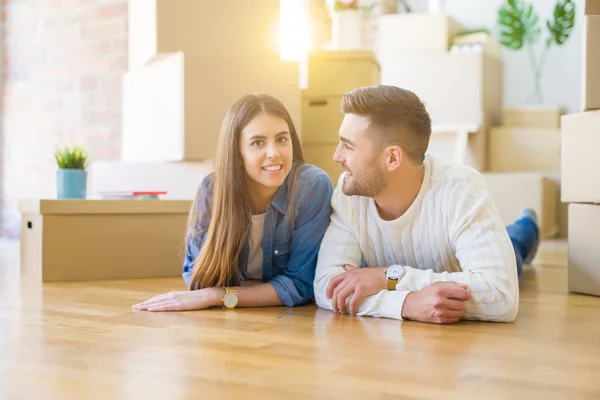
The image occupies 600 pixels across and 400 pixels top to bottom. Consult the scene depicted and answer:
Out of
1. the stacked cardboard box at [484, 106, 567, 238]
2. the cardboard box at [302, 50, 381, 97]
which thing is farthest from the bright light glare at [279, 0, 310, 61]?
the cardboard box at [302, 50, 381, 97]

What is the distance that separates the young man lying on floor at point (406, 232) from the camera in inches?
62.2

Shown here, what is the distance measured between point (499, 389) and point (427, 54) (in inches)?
143

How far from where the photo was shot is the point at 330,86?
2.91 meters

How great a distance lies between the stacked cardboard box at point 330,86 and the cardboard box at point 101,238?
61cm

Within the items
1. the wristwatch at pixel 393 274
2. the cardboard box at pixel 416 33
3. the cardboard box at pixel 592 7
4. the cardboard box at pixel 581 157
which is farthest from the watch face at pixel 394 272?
the cardboard box at pixel 416 33

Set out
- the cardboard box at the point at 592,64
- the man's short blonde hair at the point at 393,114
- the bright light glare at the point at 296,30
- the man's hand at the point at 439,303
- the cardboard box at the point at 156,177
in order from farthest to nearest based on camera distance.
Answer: the bright light glare at the point at 296,30 < the cardboard box at the point at 156,177 < the cardboard box at the point at 592,64 < the man's short blonde hair at the point at 393,114 < the man's hand at the point at 439,303

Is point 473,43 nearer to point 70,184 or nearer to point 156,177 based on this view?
point 156,177

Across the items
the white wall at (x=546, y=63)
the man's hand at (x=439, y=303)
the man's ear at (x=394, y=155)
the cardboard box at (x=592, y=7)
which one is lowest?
the man's hand at (x=439, y=303)

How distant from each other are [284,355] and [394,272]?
436mm

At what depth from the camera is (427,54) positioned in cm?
447

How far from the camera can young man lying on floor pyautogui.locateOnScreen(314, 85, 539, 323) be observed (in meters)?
1.58

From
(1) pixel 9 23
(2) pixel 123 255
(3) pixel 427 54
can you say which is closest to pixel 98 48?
(1) pixel 9 23

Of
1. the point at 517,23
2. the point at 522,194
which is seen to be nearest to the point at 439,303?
the point at 522,194

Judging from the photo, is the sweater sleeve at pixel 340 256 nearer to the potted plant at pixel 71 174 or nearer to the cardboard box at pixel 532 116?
the potted plant at pixel 71 174
